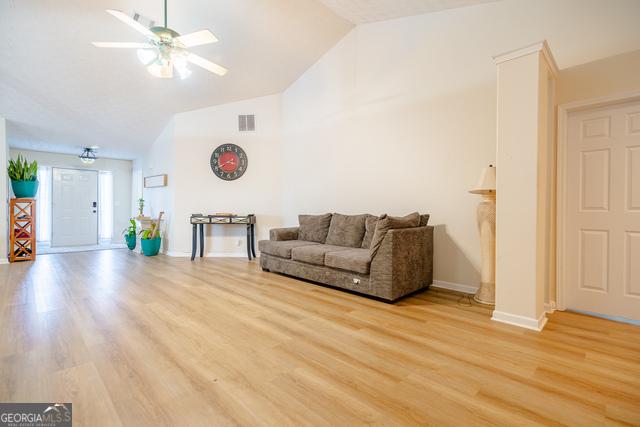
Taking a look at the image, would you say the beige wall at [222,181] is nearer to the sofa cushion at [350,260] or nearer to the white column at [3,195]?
the sofa cushion at [350,260]

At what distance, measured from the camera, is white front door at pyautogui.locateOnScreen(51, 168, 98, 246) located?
7.34 m

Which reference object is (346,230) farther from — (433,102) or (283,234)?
(433,102)

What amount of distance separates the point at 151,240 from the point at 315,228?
11.9 feet

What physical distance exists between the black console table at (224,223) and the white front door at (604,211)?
14.8 feet

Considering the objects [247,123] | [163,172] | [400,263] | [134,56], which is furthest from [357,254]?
[163,172]

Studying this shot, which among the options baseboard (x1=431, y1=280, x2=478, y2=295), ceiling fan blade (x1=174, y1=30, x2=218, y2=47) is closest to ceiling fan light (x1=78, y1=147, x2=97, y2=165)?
ceiling fan blade (x1=174, y1=30, x2=218, y2=47)

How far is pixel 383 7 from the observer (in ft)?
12.0

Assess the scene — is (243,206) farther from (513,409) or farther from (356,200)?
(513,409)

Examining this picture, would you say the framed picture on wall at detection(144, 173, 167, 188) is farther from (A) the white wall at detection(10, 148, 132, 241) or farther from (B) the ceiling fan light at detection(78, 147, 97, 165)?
(A) the white wall at detection(10, 148, 132, 241)

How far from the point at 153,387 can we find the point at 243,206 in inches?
173

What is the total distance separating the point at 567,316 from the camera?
8.60ft

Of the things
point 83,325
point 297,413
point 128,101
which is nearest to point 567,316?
point 297,413

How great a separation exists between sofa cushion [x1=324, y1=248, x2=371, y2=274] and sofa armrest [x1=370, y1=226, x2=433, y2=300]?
0.08 m

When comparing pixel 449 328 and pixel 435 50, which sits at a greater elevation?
pixel 435 50
